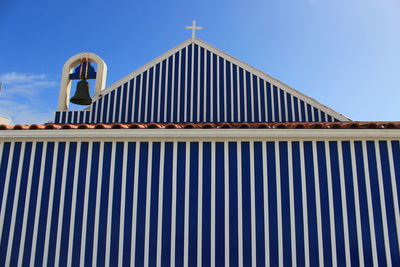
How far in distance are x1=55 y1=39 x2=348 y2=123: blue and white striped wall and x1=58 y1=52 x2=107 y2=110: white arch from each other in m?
0.44

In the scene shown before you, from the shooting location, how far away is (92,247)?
4.04 metres

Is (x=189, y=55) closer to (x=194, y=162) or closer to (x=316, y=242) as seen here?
(x=194, y=162)

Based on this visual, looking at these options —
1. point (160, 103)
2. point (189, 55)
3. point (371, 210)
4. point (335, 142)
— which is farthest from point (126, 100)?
point (371, 210)

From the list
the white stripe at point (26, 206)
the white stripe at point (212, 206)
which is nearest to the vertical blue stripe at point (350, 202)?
the white stripe at point (212, 206)

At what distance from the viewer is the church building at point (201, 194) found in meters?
3.92

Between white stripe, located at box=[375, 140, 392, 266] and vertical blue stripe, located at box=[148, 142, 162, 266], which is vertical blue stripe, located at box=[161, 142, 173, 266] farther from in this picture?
white stripe, located at box=[375, 140, 392, 266]

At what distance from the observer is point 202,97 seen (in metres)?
7.74

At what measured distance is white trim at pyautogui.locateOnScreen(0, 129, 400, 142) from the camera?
3982mm

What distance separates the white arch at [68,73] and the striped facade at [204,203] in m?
3.02

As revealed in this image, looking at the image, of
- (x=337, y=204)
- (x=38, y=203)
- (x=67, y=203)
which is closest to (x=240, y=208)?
(x=337, y=204)

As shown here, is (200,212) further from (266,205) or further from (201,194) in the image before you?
(266,205)

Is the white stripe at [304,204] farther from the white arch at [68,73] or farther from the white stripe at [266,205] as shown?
the white arch at [68,73]

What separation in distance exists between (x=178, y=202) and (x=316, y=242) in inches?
81.0

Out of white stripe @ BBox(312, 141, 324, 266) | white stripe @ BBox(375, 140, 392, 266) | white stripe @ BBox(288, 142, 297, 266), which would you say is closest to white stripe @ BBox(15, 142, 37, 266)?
white stripe @ BBox(288, 142, 297, 266)
